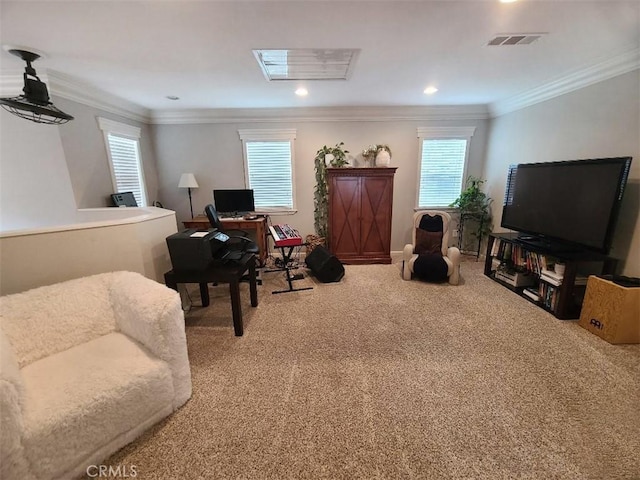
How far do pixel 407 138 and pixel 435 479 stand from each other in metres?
4.27

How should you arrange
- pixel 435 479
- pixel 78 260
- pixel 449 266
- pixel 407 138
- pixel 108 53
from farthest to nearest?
1. pixel 407 138
2. pixel 449 266
3. pixel 108 53
4. pixel 78 260
5. pixel 435 479

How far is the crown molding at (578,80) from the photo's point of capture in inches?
90.8

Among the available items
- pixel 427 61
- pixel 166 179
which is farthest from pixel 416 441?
pixel 166 179

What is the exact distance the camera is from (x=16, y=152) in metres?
2.69

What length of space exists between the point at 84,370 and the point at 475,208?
16.1ft

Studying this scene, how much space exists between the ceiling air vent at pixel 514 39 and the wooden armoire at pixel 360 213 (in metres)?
1.91

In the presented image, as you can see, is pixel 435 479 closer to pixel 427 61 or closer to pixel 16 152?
pixel 427 61

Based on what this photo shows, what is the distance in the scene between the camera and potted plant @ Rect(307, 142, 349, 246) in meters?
4.15

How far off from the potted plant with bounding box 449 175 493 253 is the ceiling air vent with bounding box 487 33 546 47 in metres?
2.36

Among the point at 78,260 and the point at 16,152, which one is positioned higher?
the point at 16,152

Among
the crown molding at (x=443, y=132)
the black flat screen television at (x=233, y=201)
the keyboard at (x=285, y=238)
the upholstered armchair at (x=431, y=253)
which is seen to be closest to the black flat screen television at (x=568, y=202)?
the upholstered armchair at (x=431, y=253)

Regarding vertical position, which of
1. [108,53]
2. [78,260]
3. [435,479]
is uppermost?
[108,53]

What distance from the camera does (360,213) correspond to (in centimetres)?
408

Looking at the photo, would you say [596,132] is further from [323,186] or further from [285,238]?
[285,238]
